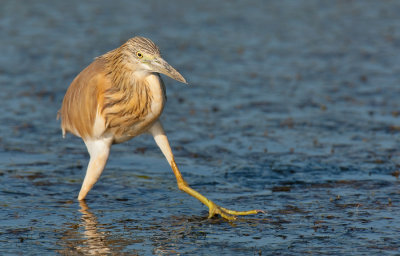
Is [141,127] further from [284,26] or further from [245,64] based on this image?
[284,26]

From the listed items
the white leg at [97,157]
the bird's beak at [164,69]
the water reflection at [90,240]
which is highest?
the bird's beak at [164,69]

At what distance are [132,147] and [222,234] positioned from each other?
3538 millimetres

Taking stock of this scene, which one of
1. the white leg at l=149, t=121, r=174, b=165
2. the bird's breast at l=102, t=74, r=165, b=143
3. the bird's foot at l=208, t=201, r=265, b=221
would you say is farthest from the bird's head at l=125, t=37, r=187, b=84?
the bird's foot at l=208, t=201, r=265, b=221

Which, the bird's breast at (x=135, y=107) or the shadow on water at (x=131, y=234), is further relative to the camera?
the bird's breast at (x=135, y=107)

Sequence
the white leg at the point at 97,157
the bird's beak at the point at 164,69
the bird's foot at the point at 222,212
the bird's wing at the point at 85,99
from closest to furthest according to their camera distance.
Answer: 1. the bird's beak at the point at 164,69
2. the bird's foot at the point at 222,212
3. the bird's wing at the point at 85,99
4. the white leg at the point at 97,157

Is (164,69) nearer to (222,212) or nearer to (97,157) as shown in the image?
(97,157)

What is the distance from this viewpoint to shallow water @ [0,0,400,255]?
7348mm

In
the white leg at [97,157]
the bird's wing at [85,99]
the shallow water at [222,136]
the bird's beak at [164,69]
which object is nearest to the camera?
the bird's beak at [164,69]

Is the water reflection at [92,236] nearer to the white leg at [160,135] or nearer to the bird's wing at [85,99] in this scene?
the bird's wing at [85,99]

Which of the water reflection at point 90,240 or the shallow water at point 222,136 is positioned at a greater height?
the shallow water at point 222,136

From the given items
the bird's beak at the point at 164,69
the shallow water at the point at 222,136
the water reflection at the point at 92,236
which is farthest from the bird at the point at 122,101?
the shallow water at the point at 222,136

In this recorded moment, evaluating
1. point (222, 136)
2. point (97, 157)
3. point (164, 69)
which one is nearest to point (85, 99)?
point (97, 157)

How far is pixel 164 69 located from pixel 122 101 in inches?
26.1

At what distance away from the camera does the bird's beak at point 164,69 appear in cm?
718
